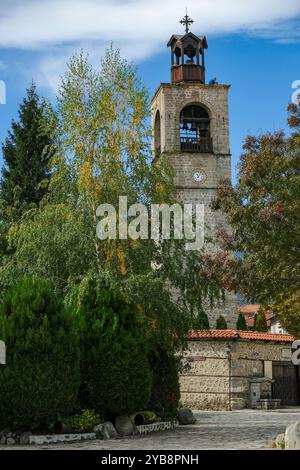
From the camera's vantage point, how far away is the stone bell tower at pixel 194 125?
1467 inches

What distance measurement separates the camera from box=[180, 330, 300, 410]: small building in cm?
2700

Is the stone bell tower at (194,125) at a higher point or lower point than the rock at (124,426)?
higher

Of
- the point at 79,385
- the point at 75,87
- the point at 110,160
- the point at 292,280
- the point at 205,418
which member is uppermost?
the point at 75,87

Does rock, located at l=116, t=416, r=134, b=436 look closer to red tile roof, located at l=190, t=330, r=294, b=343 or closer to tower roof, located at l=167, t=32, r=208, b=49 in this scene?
red tile roof, located at l=190, t=330, r=294, b=343

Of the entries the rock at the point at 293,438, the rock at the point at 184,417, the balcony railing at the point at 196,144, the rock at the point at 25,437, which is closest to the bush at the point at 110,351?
the rock at the point at 25,437

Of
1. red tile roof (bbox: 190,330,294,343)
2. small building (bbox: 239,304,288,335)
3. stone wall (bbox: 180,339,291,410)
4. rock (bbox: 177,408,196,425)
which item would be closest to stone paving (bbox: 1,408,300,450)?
rock (bbox: 177,408,196,425)

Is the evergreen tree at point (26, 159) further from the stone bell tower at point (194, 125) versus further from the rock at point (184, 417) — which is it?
the stone bell tower at point (194, 125)

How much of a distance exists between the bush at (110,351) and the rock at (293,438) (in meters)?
4.87

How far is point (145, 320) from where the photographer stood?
53.3 ft

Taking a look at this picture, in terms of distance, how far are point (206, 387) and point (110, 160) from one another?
1327 cm

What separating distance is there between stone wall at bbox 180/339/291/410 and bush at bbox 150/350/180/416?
9.16 metres
